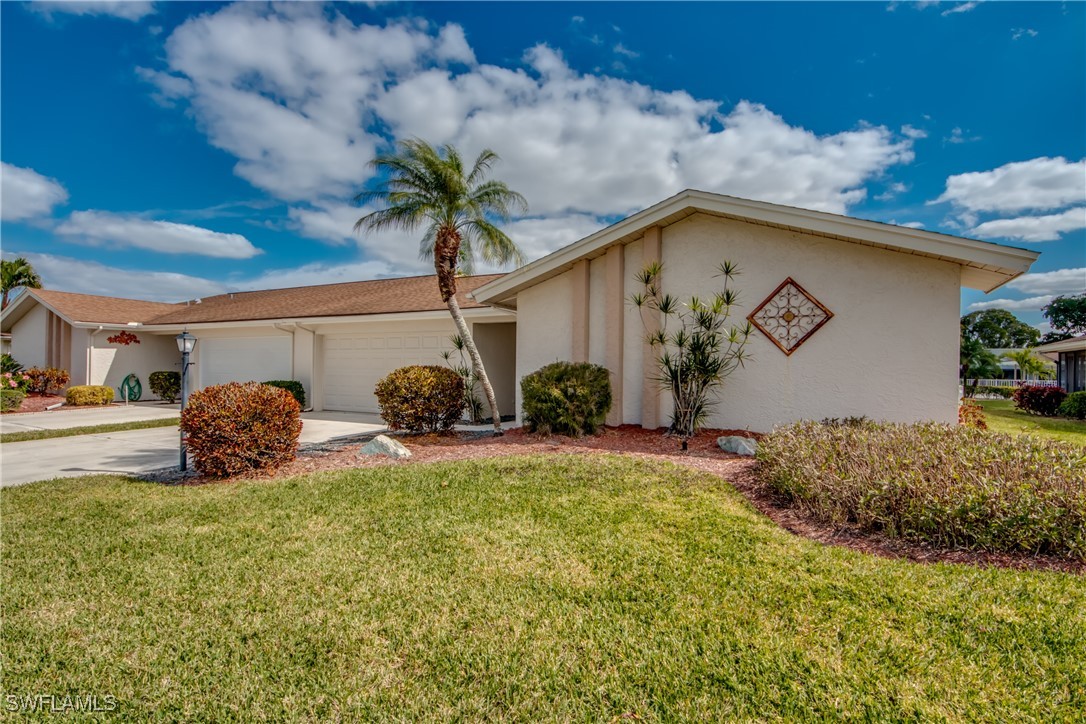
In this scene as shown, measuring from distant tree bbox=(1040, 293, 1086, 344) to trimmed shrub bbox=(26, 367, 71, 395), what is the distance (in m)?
67.1

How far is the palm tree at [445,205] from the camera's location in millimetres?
9133

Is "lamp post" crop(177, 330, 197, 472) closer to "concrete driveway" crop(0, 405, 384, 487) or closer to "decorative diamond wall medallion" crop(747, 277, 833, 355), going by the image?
"concrete driveway" crop(0, 405, 384, 487)

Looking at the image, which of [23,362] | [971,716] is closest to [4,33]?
[971,716]

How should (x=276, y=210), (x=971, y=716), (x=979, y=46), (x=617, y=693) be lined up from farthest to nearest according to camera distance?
(x=276, y=210) < (x=979, y=46) < (x=617, y=693) < (x=971, y=716)

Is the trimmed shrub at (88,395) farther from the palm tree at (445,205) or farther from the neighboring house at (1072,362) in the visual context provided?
the neighboring house at (1072,362)

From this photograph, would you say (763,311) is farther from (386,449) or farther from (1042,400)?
(1042,400)

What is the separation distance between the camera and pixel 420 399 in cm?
952

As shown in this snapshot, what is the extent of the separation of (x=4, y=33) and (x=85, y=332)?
15.3 meters

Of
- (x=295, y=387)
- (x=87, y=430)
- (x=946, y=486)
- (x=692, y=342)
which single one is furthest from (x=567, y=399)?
(x=87, y=430)

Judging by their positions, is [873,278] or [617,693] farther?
[873,278]

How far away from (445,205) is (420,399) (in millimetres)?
3871

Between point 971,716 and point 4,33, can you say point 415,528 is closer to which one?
point 971,716

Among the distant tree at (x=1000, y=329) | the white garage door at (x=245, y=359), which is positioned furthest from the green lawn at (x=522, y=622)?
the distant tree at (x=1000, y=329)

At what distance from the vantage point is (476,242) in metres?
9.96
